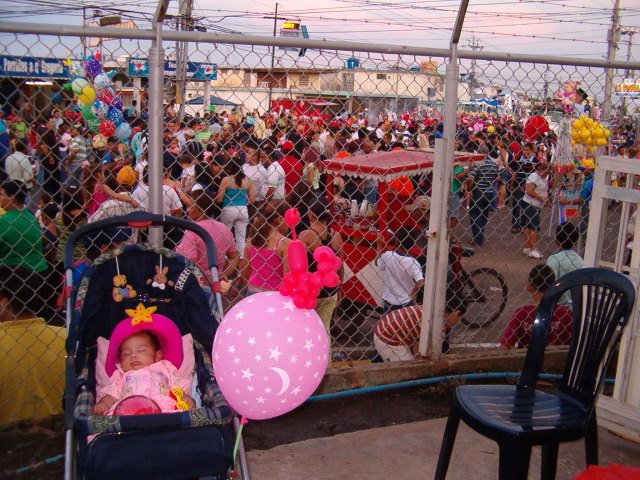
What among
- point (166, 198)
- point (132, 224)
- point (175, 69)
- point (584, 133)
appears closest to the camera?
point (132, 224)

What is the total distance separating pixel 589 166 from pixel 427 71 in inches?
151

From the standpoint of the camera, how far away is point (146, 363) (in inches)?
142

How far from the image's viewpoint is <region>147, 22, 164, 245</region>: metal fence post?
3.79 meters

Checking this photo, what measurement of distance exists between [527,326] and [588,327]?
220 centimetres

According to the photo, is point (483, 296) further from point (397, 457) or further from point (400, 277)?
point (397, 457)

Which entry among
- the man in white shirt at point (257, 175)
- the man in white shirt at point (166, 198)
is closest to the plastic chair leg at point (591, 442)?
the man in white shirt at point (166, 198)

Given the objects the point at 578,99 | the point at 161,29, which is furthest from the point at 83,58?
the point at 578,99

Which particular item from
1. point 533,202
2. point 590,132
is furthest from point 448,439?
point 533,202

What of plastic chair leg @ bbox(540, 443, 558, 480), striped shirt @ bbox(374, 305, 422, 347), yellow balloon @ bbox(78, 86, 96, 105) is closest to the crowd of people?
striped shirt @ bbox(374, 305, 422, 347)

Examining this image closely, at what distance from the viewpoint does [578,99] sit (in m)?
5.32

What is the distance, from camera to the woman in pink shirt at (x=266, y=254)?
5418mm

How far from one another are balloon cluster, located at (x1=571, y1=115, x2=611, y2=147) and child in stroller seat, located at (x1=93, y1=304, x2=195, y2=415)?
147 inches

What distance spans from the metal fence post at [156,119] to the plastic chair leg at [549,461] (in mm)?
2339

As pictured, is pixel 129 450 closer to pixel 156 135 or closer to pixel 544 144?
pixel 156 135
